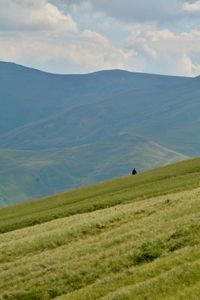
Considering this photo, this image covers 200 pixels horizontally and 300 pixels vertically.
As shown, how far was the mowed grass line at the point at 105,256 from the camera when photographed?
73.7 ft

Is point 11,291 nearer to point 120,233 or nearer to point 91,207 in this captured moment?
point 120,233

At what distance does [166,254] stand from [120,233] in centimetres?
828

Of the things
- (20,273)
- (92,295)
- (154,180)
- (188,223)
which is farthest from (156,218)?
(154,180)

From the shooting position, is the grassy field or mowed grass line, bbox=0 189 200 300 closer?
the grassy field

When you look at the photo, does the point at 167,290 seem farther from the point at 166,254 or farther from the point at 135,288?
the point at 166,254

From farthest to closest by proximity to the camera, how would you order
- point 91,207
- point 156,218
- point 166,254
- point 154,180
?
point 154,180
point 91,207
point 156,218
point 166,254

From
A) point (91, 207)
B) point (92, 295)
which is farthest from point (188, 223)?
point (91, 207)

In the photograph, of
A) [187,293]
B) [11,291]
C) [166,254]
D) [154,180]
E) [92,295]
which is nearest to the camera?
[187,293]

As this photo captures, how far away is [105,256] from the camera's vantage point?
27453 millimetres

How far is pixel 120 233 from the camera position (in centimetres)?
3284

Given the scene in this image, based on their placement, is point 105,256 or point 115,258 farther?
point 105,256

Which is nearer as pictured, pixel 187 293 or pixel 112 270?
pixel 187 293

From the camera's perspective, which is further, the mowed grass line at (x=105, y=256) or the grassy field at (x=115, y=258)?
the mowed grass line at (x=105, y=256)

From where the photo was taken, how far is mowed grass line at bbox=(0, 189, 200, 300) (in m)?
22.5
